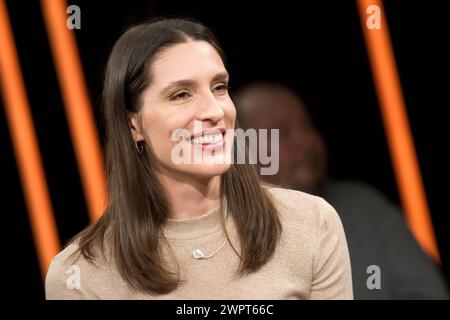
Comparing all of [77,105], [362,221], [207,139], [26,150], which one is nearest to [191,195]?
[207,139]

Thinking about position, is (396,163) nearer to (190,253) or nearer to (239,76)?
(239,76)

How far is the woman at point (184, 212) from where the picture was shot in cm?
161

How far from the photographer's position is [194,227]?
1.68 metres

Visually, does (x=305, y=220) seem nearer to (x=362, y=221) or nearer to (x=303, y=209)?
(x=303, y=209)

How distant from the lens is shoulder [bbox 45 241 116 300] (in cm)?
165

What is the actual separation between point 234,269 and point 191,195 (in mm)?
195

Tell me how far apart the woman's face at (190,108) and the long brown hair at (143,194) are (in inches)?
1.4

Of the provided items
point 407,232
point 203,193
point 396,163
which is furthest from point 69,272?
point 396,163

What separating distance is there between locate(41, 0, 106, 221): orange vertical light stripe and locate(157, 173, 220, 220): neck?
3.12ft

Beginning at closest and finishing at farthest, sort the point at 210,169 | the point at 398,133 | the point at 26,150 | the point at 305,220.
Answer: the point at 210,169
the point at 305,220
the point at 398,133
the point at 26,150

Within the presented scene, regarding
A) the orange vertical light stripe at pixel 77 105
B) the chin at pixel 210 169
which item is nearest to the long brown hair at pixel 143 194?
the chin at pixel 210 169

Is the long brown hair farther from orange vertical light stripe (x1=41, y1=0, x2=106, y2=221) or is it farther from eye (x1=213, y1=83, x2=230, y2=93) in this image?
orange vertical light stripe (x1=41, y1=0, x2=106, y2=221)

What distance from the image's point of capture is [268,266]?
1640 millimetres

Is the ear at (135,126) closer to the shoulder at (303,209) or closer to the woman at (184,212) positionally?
the woman at (184,212)
